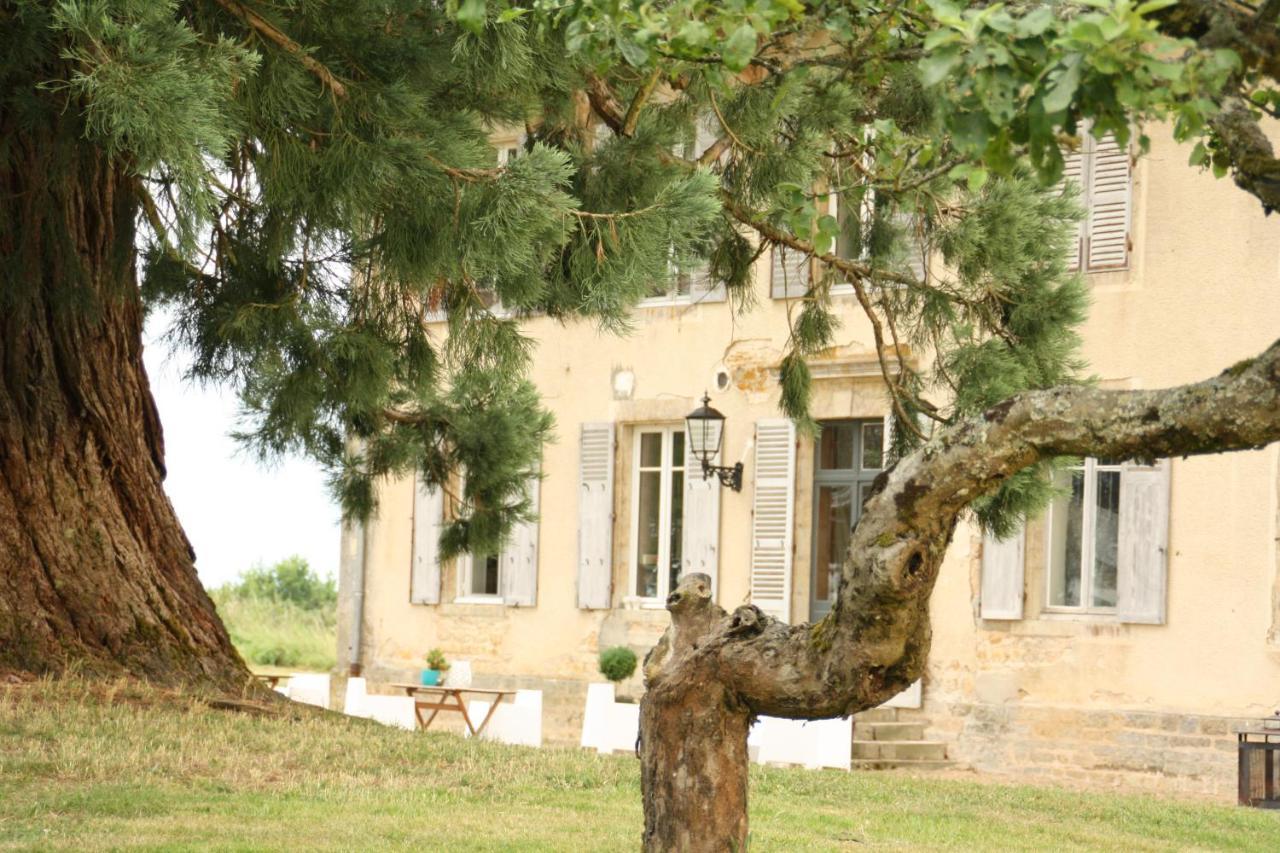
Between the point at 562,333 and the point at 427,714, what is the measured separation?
142 inches

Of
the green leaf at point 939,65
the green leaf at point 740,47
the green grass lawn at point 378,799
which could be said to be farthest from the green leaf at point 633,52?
the green grass lawn at point 378,799

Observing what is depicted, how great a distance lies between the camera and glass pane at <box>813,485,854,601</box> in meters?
14.5

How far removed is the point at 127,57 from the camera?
16.6ft

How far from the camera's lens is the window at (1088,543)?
13.0 m

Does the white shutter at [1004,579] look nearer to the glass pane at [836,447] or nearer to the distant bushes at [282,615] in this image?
the glass pane at [836,447]

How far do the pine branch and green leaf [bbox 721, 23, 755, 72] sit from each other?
281 centimetres

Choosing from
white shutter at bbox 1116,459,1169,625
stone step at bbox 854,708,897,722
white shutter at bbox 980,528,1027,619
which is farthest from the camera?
stone step at bbox 854,708,897,722

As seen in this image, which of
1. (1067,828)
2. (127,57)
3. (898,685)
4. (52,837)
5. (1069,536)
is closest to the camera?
(898,685)

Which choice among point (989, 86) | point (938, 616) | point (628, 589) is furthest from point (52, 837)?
point (628, 589)

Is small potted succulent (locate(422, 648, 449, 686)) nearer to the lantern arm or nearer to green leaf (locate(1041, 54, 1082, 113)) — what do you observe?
the lantern arm

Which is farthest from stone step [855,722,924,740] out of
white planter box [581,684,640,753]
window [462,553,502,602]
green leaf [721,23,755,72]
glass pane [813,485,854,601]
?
green leaf [721,23,755,72]

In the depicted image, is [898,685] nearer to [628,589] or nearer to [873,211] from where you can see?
[873,211]

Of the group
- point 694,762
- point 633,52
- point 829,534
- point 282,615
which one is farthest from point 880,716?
point 282,615

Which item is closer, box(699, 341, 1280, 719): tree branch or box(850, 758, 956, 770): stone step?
box(699, 341, 1280, 719): tree branch
